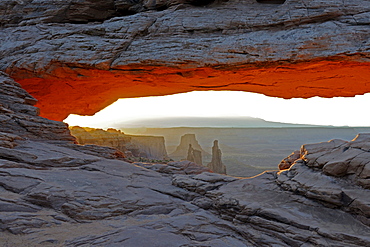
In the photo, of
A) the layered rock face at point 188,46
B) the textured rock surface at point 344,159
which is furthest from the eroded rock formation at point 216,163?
the textured rock surface at point 344,159

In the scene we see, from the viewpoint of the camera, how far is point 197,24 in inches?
→ 551

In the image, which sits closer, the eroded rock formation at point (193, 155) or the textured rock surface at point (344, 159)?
the textured rock surface at point (344, 159)

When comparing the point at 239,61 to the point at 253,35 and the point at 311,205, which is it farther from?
the point at 311,205

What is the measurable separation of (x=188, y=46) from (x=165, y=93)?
5.87m

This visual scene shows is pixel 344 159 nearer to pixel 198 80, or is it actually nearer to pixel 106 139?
pixel 198 80

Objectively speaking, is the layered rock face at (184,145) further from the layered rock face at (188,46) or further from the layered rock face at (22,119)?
the layered rock face at (22,119)

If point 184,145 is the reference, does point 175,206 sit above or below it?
above

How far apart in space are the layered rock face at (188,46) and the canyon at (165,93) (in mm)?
66

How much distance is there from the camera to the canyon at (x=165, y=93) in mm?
6051

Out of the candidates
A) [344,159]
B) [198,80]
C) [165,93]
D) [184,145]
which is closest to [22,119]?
[198,80]

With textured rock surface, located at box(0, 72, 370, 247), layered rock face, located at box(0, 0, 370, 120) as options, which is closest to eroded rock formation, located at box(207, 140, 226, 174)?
layered rock face, located at box(0, 0, 370, 120)

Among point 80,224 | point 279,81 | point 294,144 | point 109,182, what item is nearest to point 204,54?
point 279,81

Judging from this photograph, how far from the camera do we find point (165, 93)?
19.0 m

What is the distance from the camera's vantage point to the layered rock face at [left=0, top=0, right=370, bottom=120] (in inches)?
488
